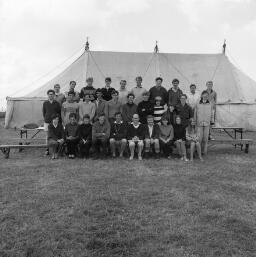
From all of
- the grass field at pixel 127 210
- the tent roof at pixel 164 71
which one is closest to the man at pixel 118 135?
the grass field at pixel 127 210

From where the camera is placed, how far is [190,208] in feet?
13.6

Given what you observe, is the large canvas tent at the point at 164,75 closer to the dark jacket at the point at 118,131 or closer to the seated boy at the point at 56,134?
the seated boy at the point at 56,134

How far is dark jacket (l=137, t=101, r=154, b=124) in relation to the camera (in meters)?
7.77

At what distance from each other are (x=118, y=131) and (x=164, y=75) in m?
6.46

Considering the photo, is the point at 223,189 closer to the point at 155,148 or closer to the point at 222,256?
the point at 222,256

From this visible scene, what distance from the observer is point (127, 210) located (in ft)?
13.3

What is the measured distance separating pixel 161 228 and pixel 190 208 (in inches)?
28.4

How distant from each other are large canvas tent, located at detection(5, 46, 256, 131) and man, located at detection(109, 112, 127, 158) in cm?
591

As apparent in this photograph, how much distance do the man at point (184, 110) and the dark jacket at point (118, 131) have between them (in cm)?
116

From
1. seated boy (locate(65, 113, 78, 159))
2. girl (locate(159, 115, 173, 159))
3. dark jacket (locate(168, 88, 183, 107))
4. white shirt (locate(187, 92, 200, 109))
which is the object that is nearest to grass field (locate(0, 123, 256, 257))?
seated boy (locate(65, 113, 78, 159))

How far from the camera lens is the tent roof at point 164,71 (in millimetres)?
13562

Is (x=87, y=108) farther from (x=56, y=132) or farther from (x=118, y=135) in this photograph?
(x=118, y=135)

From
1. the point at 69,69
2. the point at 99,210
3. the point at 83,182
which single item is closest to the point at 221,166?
the point at 83,182

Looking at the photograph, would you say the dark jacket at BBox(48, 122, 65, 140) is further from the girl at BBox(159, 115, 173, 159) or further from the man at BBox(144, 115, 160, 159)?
the girl at BBox(159, 115, 173, 159)
